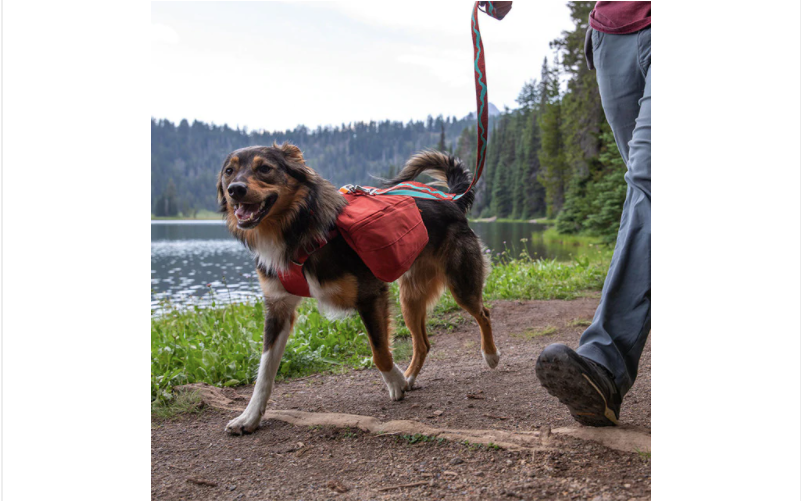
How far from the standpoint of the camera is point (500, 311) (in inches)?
235

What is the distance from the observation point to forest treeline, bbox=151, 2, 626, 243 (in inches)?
386

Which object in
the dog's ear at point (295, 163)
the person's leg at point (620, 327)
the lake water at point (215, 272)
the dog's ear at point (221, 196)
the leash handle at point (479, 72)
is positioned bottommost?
the lake water at point (215, 272)

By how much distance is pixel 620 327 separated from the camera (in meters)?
1.99

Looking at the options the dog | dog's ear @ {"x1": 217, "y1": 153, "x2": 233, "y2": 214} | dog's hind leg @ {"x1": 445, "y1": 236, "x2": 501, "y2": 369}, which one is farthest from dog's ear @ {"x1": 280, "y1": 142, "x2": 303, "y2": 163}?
dog's hind leg @ {"x1": 445, "y1": 236, "x2": 501, "y2": 369}

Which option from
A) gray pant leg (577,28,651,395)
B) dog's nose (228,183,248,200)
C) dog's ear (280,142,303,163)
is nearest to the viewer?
gray pant leg (577,28,651,395)

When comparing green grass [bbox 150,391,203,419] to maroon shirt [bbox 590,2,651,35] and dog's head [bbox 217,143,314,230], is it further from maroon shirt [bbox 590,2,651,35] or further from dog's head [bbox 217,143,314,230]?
maroon shirt [bbox 590,2,651,35]

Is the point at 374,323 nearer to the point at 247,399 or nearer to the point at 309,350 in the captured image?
the point at 247,399

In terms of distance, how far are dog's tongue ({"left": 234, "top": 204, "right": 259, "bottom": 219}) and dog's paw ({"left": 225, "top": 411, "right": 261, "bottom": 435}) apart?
3.59 ft

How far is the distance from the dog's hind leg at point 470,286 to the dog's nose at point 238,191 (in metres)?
1.62

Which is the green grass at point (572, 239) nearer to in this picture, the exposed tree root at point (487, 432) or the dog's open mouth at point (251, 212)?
the exposed tree root at point (487, 432)

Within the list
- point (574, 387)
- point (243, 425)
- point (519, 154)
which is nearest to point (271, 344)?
point (243, 425)

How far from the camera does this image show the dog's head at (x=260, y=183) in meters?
2.67

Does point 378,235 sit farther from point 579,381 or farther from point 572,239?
point 572,239

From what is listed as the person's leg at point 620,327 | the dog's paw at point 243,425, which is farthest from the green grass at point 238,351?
the person's leg at point 620,327
